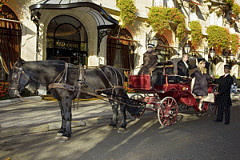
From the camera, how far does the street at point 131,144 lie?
387cm

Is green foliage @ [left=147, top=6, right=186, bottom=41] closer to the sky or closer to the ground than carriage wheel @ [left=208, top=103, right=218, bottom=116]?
closer to the sky

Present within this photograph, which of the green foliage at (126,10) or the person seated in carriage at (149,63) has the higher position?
the green foliage at (126,10)

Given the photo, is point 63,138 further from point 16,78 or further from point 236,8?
point 236,8

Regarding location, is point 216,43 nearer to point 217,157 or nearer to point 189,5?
point 189,5

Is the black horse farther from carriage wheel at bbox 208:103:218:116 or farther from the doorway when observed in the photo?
the doorway

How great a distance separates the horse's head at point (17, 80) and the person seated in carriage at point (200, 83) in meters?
5.41

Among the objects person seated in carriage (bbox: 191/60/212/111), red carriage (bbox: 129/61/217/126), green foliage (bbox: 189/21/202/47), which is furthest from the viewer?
green foliage (bbox: 189/21/202/47)

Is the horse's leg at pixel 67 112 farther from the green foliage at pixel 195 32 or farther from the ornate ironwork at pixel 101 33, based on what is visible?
the green foliage at pixel 195 32

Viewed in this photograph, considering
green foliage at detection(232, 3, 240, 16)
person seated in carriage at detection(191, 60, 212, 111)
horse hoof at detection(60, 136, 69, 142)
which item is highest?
green foliage at detection(232, 3, 240, 16)

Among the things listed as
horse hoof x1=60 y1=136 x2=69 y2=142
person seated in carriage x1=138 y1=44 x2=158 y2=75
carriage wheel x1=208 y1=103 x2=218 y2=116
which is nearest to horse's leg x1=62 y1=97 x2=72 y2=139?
horse hoof x1=60 y1=136 x2=69 y2=142

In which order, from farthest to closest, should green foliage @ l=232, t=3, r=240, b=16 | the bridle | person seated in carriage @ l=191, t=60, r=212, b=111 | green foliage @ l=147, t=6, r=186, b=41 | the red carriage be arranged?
green foliage @ l=232, t=3, r=240, b=16
green foliage @ l=147, t=6, r=186, b=41
person seated in carriage @ l=191, t=60, r=212, b=111
the red carriage
the bridle

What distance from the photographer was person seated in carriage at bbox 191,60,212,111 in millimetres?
7043

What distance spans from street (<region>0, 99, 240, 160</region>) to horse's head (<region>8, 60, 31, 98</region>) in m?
1.18

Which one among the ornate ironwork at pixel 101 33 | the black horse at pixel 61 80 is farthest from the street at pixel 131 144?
the ornate ironwork at pixel 101 33
